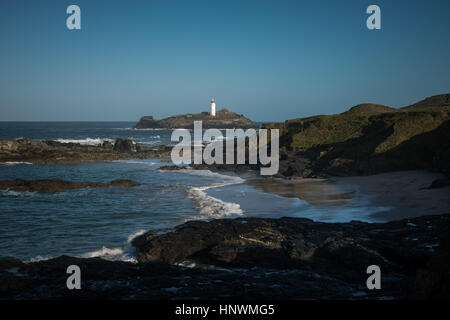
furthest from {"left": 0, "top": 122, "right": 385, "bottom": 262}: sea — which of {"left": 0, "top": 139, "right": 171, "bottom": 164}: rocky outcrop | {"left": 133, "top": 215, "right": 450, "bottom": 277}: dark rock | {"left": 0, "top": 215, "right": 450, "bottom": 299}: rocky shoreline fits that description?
{"left": 0, "top": 139, "right": 171, "bottom": 164}: rocky outcrop

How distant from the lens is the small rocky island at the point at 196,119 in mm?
130750

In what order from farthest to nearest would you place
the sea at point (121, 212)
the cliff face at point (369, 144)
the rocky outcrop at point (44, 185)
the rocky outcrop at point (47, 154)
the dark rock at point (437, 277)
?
1. the rocky outcrop at point (47, 154)
2. the cliff face at point (369, 144)
3. the rocky outcrop at point (44, 185)
4. the sea at point (121, 212)
5. the dark rock at point (437, 277)

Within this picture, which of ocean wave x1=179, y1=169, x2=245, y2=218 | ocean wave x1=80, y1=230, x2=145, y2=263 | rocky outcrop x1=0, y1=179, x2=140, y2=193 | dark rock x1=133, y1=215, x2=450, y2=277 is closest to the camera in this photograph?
dark rock x1=133, y1=215, x2=450, y2=277

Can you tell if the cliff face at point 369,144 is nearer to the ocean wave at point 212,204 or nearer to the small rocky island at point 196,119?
the ocean wave at point 212,204

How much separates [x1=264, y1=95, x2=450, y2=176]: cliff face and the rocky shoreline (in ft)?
27.1

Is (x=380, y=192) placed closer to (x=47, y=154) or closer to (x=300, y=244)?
(x=300, y=244)

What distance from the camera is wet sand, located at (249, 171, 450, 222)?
403 inches

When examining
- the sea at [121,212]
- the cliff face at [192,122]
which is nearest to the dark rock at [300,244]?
the sea at [121,212]

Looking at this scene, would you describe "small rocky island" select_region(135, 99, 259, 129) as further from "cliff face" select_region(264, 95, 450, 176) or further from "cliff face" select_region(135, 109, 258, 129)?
"cliff face" select_region(264, 95, 450, 176)

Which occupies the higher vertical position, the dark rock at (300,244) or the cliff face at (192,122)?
the cliff face at (192,122)

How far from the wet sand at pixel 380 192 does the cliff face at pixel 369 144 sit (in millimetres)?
1086

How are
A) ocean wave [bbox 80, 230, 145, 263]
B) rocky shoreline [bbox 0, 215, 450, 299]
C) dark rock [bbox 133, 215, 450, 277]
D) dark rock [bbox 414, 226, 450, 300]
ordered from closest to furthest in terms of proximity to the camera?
1. dark rock [bbox 414, 226, 450, 300]
2. rocky shoreline [bbox 0, 215, 450, 299]
3. dark rock [bbox 133, 215, 450, 277]
4. ocean wave [bbox 80, 230, 145, 263]
